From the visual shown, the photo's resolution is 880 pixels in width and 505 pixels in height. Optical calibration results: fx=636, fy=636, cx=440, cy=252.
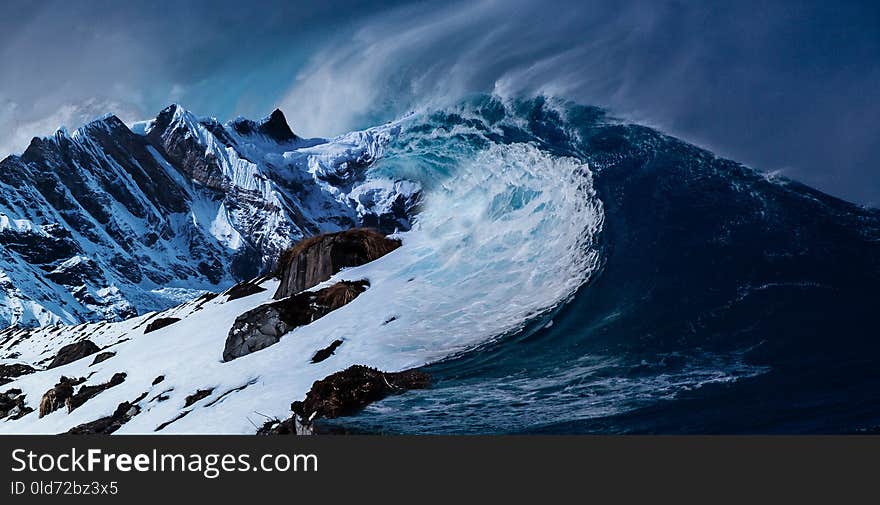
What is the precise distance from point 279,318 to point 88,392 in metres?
11.5

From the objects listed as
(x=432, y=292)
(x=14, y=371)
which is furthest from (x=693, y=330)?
(x=14, y=371)

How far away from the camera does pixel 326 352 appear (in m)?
19.2

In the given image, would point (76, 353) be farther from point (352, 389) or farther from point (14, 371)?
point (352, 389)

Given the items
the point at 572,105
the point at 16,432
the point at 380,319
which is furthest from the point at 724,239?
the point at 16,432

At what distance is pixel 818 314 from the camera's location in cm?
1307

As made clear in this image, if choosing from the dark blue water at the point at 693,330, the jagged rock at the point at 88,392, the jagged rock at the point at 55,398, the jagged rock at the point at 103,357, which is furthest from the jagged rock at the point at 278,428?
the jagged rock at the point at 103,357

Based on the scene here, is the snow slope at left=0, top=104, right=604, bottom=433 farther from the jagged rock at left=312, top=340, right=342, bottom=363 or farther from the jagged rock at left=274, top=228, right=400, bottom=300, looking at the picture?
the jagged rock at left=274, top=228, right=400, bottom=300

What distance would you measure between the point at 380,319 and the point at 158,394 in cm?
946

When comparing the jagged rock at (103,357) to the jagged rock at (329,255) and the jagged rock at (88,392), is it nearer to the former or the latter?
the jagged rock at (88,392)

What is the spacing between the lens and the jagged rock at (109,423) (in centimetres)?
2180

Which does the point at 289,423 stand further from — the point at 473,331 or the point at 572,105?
the point at 572,105

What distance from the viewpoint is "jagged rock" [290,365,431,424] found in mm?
13992

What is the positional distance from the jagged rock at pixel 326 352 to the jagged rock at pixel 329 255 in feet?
34.1

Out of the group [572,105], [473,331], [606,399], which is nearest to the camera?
[606,399]
